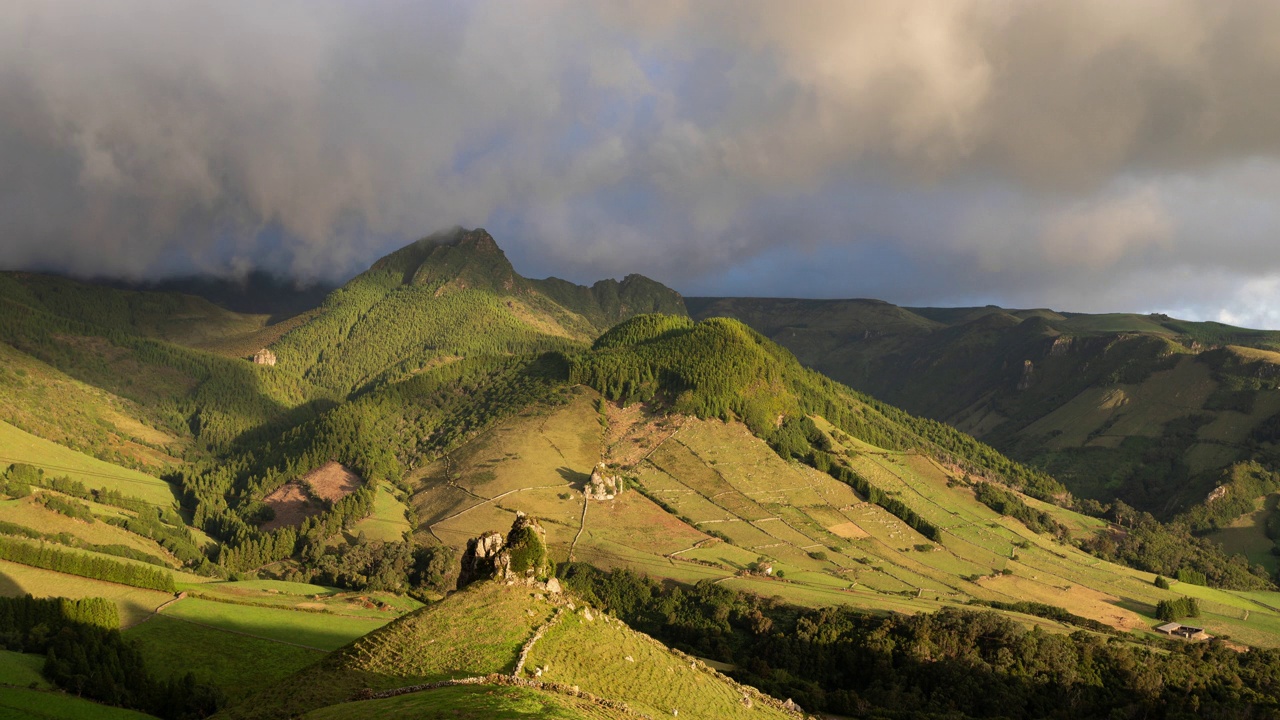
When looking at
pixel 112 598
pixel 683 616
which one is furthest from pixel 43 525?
pixel 683 616

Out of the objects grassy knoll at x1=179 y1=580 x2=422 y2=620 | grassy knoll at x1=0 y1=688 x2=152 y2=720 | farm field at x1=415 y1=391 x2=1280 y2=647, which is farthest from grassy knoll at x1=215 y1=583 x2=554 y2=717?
farm field at x1=415 y1=391 x2=1280 y2=647

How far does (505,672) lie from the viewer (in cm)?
5366

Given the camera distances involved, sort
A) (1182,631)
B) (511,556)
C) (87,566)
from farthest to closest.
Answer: (1182,631) → (87,566) → (511,556)

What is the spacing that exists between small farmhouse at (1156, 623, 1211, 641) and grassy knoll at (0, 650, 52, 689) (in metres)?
159

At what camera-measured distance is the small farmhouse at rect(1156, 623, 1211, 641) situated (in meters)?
145

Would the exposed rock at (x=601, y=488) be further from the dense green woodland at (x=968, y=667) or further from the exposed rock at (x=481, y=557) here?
the exposed rock at (x=481, y=557)

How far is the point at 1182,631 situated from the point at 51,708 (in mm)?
160830

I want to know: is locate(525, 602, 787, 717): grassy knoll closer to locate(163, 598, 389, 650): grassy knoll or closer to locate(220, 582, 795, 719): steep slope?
locate(220, 582, 795, 719): steep slope

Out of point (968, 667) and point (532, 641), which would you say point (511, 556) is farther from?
point (968, 667)

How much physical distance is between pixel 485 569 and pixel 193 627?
56.5 metres

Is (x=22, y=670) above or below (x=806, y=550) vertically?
below

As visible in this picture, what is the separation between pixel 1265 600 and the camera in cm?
18512

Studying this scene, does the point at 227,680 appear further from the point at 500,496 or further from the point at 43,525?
the point at 500,496

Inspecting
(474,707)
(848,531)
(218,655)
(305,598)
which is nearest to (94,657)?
(218,655)
